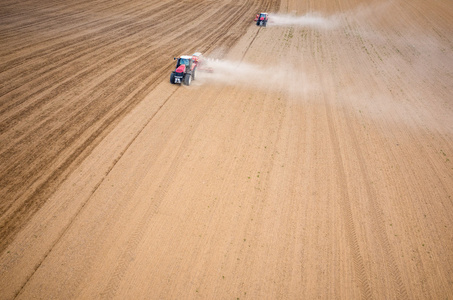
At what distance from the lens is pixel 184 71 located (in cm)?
1412

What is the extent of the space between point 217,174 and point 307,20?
1054 inches

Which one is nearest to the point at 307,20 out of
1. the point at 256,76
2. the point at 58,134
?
the point at 256,76

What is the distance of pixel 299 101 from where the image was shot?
13727 millimetres

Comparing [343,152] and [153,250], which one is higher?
[343,152]

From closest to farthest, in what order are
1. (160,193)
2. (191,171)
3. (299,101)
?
(160,193), (191,171), (299,101)

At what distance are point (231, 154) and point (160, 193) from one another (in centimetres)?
333

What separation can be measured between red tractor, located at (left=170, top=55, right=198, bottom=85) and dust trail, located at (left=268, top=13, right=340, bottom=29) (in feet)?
53.1

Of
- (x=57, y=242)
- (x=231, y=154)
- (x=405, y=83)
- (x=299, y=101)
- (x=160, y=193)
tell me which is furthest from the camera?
(x=405, y=83)

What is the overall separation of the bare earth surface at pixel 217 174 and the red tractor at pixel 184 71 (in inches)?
19.9

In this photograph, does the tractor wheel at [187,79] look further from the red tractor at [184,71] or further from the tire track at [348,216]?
the tire track at [348,216]

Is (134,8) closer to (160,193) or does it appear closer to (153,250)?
(160,193)

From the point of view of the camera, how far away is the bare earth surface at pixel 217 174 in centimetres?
646

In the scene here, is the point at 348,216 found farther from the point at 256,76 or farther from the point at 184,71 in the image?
the point at 184,71

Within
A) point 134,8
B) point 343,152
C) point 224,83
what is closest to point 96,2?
point 134,8
